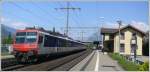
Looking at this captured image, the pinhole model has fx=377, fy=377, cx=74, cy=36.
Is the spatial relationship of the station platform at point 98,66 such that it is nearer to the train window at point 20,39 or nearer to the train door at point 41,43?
the train door at point 41,43

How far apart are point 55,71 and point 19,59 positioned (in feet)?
18.5

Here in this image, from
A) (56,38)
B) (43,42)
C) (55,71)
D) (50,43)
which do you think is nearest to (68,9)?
(56,38)

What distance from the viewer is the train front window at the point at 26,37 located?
25.5 m

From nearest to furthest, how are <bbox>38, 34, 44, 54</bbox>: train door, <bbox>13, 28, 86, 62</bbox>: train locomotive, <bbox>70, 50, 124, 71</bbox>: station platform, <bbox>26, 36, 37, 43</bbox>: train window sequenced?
1. <bbox>70, 50, 124, 71</bbox>: station platform
2. <bbox>13, 28, 86, 62</bbox>: train locomotive
3. <bbox>26, 36, 37, 43</bbox>: train window
4. <bbox>38, 34, 44, 54</bbox>: train door

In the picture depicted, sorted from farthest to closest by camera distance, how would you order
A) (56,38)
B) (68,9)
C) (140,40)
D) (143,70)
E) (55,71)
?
(140,40)
(68,9)
(56,38)
(55,71)
(143,70)

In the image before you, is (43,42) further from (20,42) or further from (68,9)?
(68,9)

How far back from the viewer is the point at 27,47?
25062 millimetres

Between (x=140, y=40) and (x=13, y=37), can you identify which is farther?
(x=140, y=40)

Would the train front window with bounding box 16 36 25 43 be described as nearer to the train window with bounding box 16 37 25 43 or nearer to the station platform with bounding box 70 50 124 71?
the train window with bounding box 16 37 25 43

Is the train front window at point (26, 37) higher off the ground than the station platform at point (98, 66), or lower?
higher

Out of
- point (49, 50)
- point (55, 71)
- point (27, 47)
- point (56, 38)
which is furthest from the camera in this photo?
point (56, 38)

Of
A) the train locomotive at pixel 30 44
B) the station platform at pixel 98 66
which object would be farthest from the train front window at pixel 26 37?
the station platform at pixel 98 66

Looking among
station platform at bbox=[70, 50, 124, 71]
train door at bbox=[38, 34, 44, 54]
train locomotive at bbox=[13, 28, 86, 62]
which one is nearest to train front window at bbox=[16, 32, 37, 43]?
train locomotive at bbox=[13, 28, 86, 62]

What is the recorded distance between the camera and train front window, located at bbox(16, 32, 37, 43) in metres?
25.5
